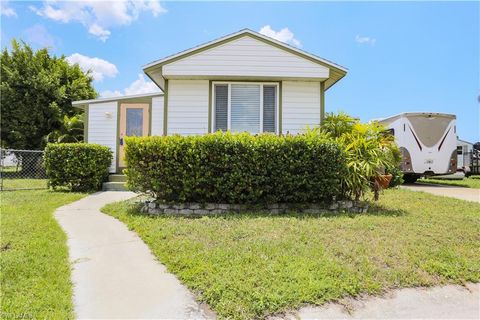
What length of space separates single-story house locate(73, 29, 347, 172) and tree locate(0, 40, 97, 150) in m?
11.2

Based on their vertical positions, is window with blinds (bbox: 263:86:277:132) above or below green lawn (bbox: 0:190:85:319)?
above

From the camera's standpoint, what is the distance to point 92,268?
371cm

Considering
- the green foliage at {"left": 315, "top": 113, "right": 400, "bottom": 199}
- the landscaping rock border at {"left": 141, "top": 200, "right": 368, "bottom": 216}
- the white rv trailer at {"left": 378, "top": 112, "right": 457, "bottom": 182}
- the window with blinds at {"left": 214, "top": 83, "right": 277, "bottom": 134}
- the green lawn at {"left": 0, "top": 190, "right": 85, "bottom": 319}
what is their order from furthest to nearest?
the white rv trailer at {"left": 378, "top": 112, "right": 457, "bottom": 182} → the window with blinds at {"left": 214, "top": 83, "right": 277, "bottom": 134} → the green foliage at {"left": 315, "top": 113, "right": 400, "bottom": 199} → the landscaping rock border at {"left": 141, "top": 200, "right": 368, "bottom": 216} → the green lawn at {"left": 0, "top": 190, "right": 85, "bottom": 319}

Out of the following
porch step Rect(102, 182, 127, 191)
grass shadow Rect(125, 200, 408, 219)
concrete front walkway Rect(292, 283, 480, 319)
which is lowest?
concrete front walkway Rect(292, 283, 480, 319)

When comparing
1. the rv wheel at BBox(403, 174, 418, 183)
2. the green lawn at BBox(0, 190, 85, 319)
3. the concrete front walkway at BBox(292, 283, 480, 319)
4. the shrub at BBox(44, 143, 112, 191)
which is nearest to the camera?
the green lawn at BBox(0, 190, 85, 319)

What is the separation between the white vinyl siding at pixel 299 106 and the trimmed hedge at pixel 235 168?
249 centimetres

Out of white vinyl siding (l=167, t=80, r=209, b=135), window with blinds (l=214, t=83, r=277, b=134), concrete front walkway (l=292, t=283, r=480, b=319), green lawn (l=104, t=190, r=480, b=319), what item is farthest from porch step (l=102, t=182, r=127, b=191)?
concrete front walkway (l=292, t=283, r=480, b=319)

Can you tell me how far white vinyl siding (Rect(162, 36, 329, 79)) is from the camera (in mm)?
8859

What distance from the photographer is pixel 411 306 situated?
9.91ft

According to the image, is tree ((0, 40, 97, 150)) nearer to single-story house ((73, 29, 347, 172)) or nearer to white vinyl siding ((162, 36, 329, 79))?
single-story house ((73, 29, 347, 172))

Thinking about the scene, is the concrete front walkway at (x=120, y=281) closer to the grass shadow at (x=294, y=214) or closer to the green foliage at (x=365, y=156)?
the grass shadow at (x=294, y=214)

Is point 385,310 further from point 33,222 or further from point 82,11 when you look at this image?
point 82,11

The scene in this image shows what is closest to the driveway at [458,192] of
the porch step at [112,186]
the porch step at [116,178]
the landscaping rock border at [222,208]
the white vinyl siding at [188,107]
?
the landscaping rock border at [222,208]

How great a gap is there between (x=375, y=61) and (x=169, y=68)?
7601 mm
